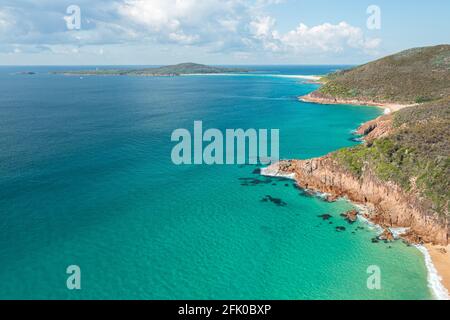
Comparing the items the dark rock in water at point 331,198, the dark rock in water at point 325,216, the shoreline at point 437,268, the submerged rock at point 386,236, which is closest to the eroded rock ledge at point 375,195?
the dark rock in water at point 331,198

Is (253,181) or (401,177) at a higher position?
(401,177)

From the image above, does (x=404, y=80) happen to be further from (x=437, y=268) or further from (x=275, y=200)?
(x=437, y=268)

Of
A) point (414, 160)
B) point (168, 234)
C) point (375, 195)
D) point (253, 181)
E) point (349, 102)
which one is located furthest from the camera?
point (349, 102)

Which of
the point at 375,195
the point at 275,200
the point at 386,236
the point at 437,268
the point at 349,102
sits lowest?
the point at 437,268

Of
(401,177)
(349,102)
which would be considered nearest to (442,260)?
(401,177)

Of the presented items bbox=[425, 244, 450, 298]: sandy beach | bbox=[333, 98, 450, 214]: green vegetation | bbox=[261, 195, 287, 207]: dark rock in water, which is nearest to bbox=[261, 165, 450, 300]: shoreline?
bbox=[425, 244, 450, 298]: sandy beach

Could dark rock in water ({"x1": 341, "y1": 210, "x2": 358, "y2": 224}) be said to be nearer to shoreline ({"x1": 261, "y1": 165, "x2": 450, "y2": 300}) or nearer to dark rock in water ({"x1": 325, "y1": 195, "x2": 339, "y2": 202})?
shoreline ({"x1": 261, "y1": 165, "x2": 450, "y2": 300})
